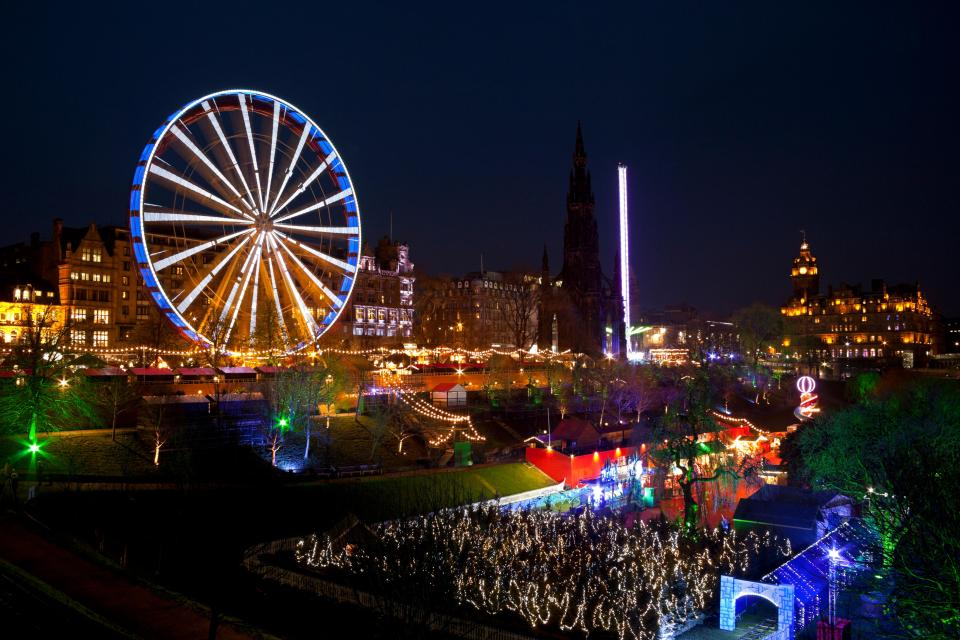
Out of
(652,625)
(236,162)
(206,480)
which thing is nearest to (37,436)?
(206,480)

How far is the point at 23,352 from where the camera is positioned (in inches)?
1256

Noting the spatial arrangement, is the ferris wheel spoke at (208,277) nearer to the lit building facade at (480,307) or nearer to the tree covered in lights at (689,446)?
the tree covered in lights at (689,446)

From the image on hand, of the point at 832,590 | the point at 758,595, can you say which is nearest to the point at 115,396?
the point at 758,595

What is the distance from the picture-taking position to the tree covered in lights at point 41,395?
90.4 feet

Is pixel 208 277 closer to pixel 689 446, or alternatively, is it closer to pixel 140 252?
pixel 140 252

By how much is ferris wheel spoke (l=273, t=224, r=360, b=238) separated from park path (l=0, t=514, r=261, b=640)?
25.9 m

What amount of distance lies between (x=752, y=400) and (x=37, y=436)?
60115mm

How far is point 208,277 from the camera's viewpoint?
1469 inches

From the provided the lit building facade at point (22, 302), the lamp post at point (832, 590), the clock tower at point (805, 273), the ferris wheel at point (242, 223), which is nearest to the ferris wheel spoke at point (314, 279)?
the ferris wheel at point (242, 223)

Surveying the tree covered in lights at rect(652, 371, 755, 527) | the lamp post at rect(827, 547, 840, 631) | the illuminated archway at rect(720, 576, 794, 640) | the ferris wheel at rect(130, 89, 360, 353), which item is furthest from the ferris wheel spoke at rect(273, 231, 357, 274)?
the lamp post at rect(827, 547, 840, 631)

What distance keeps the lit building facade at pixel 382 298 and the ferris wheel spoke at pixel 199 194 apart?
4295cm

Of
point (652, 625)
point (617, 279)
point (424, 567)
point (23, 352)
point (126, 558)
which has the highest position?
point (617, 279)

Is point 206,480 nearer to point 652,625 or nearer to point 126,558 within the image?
point 126,558

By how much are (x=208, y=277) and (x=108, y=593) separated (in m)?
23.5
